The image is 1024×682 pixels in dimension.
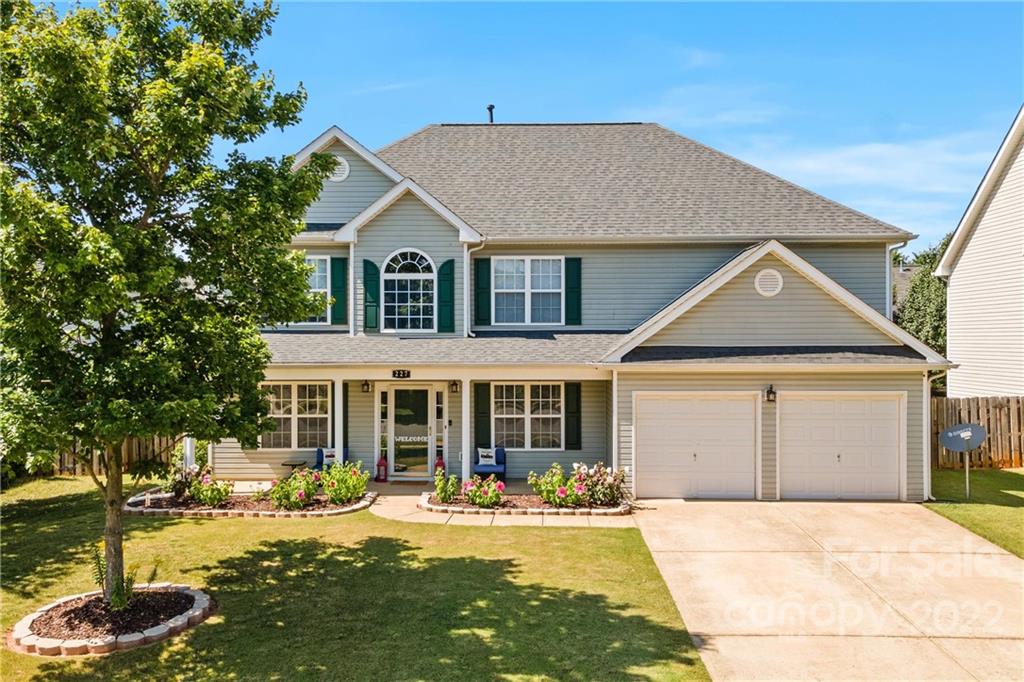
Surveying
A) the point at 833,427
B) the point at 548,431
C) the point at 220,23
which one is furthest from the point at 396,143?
the point at 833,427

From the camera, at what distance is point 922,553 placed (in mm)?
10000

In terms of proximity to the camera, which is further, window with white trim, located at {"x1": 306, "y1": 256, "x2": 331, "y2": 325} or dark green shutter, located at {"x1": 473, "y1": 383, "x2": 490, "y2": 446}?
window with white trim, located at {"x1": 306, "y1": 256, "x2": 331, "y2": 325}

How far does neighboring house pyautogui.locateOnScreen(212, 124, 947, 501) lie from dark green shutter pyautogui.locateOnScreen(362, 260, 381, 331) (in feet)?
0.18

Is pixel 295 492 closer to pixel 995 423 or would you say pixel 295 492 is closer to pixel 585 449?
pixel 585 449

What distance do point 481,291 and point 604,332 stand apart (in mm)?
3268

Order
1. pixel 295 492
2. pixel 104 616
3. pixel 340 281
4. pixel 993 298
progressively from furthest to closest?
pixel 993 298 → pixel 340 281 → pixel 295 492 → pixel 104 616

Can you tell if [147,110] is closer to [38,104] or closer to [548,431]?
[38,104]

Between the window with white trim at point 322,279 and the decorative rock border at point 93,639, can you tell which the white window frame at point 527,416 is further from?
the decorative rock border at point 93,639

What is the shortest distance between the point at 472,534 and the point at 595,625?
417 cm

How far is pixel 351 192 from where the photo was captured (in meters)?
16.0

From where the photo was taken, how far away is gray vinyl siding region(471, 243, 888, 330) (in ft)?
52.1

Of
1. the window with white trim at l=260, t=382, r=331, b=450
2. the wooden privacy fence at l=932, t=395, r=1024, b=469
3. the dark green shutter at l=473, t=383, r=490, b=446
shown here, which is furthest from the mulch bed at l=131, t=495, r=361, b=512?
the wooden privacy fence at l=932, t=395, r=1024, b=469

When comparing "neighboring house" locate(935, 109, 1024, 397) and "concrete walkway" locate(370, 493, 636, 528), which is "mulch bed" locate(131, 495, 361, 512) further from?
"neighboring house" locate(935, 109, 1024, 397)

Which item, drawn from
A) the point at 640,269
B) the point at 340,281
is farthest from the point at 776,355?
the point at 340,281
